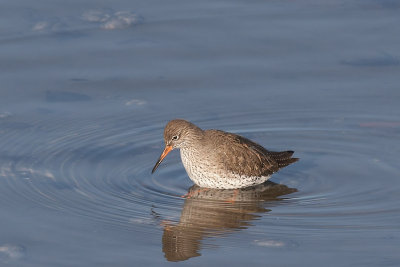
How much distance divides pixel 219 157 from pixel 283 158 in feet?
3.00

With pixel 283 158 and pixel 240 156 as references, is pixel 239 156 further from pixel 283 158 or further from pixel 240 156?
pixel 283 158

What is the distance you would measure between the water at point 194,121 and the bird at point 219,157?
21 centimetres

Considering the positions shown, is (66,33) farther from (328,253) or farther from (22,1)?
(328,253)

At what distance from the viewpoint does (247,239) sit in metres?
10.3

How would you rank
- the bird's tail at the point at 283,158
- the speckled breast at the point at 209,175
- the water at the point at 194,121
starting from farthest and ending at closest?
the bird's tail at the point at 283,158 < the speckled breast at the point at 209,175 < the water at the point at 194,121

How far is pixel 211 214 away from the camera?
441 inches

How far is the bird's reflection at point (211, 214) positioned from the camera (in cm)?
1028

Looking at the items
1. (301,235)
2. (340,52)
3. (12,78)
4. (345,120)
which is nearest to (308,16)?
(340,52)

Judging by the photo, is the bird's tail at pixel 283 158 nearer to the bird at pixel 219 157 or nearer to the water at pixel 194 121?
the bird at pixel 219 157

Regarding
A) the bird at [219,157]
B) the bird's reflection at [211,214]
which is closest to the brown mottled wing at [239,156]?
the bird at [219,157]

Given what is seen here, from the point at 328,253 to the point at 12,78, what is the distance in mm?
6825

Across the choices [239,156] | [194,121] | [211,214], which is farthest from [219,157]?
[194,121]

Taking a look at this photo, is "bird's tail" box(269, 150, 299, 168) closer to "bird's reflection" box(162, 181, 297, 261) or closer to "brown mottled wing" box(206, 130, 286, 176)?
"brown mottled wing" box(206, 130, 286, 176)

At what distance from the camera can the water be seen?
33.6ft
